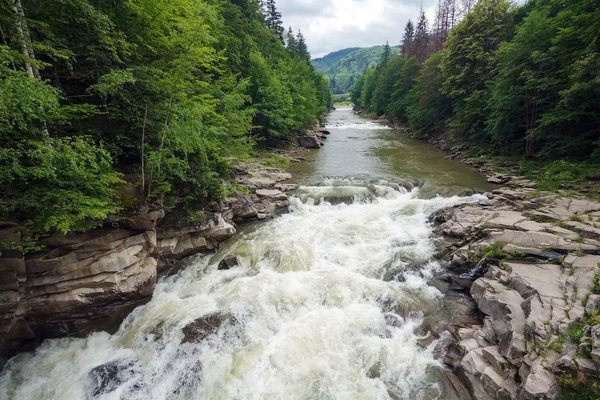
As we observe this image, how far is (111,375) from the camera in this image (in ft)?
23.9

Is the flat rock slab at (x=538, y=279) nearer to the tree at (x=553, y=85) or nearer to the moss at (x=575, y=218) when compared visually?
the moss at (x=575, y=218)

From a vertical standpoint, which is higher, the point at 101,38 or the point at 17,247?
the point at 101,38

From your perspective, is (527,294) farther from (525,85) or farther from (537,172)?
(525,85)

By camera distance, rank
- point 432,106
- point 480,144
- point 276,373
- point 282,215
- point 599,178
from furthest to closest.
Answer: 1. point 432,106
2. point 480,144
3. point 282,215
4. point 599,178
5. point 276,373

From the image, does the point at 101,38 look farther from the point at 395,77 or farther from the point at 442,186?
the point at 395,77

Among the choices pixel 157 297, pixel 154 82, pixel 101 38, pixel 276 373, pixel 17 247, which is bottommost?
pixel 276 373

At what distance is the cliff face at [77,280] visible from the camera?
704 cm

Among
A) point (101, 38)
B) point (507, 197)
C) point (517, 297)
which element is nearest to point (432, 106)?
point (507, 197)

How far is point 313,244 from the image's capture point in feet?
41.0

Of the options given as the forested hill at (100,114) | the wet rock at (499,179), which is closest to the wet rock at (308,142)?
the forested hill at (100,114)

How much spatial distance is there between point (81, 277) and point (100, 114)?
16.8 feet

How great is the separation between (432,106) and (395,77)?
892 inches

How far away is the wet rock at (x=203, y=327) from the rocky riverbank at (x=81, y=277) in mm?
2206

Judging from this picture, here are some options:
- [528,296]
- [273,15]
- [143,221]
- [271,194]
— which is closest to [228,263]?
[143,221]
